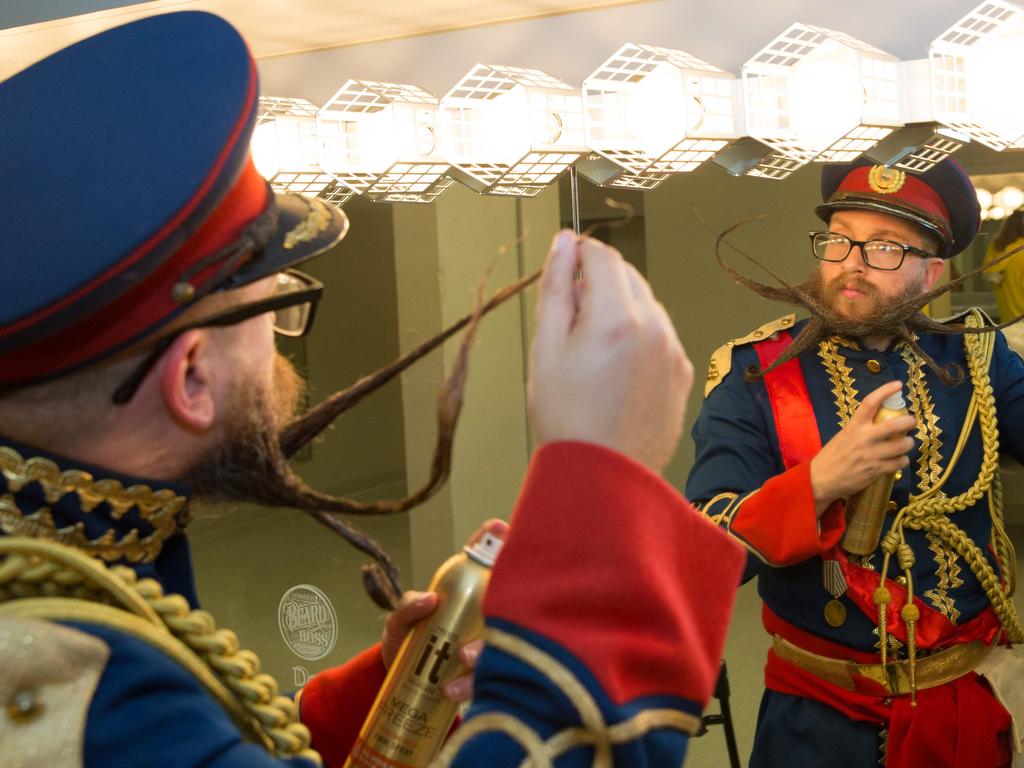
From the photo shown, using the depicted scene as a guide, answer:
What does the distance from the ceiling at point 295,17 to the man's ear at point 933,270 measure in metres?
0.49

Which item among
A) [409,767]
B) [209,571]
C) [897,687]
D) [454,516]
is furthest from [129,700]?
[209,571]

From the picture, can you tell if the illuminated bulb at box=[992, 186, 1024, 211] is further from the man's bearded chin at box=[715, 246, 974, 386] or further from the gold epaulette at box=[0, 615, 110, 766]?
the gold epaulette at box=[0, 615, 110, 766]

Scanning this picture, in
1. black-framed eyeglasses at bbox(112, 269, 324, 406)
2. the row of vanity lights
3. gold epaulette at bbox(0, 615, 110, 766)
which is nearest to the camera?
gold epaulette at bbox(0, 615, 110, 766)

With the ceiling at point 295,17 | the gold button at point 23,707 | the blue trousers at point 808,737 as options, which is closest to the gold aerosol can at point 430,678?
the gold button at point 23,707

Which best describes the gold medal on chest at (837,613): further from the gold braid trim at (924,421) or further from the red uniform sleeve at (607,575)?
the red uniform sleeve at (607,575)

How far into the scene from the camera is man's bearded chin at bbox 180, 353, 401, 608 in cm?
63

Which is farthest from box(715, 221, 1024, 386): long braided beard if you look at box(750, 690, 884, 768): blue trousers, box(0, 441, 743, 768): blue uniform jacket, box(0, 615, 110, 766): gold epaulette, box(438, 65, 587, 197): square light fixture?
box(0, 615, 110, 766): gold epaulette

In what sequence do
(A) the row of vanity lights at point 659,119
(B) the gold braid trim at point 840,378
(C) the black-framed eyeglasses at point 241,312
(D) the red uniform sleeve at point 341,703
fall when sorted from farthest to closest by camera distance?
(B) the gold braid trim at point 840,378 < (A) the row of vanity lights at point 659,119 < (D) the red uniform sleeve at point 341,703 < (C) the black-framed eyeglasses at point 241,312

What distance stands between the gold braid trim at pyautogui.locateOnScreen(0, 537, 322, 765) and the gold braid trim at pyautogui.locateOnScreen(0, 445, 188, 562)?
0.02m

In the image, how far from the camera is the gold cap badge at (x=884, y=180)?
117 cm

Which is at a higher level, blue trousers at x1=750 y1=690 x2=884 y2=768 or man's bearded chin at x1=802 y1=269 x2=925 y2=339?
man's bearded chin at x1=802 y1=269 x2=925 y2=339

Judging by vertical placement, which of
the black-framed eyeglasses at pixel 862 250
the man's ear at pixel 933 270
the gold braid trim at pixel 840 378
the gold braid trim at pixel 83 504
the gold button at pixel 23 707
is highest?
the gold braid trim at pixel 83 504

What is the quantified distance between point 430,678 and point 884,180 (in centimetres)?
81

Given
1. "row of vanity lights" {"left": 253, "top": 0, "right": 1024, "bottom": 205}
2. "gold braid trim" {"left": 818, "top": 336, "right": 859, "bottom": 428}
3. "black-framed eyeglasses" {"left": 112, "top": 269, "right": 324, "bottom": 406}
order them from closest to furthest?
"black-framed eyeglasses" {"left": 112, "top": 269, "right": 324, "bottom": 406}, "row of vanity lights" {"left": 253, "top": 0, "right": 1024, "bottom": 205}, "gold braid trim" {"left": 818, "top": 336, "right": 859, "bottom": 428}
